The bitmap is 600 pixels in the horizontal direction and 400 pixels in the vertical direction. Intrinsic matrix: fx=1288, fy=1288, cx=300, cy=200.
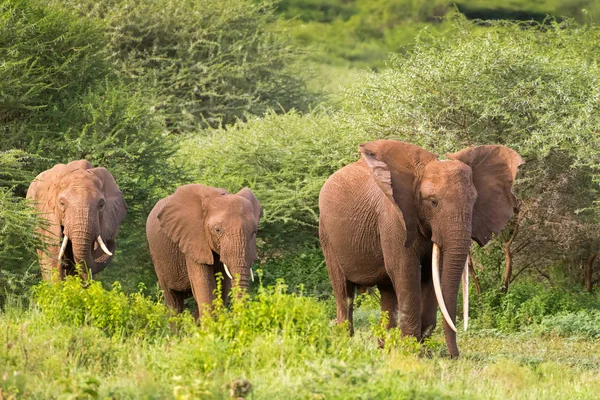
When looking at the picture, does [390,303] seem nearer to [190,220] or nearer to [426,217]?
[426,217]

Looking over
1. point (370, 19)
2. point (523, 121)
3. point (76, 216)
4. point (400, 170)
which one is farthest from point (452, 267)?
point (370, 19)

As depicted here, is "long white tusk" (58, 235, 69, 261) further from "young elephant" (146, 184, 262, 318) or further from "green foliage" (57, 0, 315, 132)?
"green foliage" (57, 0, 315, 132)

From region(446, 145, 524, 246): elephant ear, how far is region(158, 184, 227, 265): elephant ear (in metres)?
3.27

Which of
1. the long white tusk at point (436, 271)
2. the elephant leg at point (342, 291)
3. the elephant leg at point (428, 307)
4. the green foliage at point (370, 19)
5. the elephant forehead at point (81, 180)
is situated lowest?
the green foliage at point (370, 19)

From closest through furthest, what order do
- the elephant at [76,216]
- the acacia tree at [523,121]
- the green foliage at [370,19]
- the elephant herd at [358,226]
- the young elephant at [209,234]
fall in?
1. the elephant herd at [358,226]
2. the young elephant at [209,234]
3. the elephant at [76,216]
4. the acacia tree at [523,121]
5. the green foliage at [370,19]

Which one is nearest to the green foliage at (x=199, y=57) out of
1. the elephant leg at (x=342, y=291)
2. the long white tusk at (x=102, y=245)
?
the long white tusk at (x=102, y=245)

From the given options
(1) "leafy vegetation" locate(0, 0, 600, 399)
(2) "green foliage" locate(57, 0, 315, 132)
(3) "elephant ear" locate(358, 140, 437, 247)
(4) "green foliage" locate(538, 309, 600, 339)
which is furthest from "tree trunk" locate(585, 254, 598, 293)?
(2) "green foliage" locate(57, 0, 315, 132)

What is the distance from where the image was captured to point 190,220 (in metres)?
14.4

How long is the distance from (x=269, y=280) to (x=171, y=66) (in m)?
17.9

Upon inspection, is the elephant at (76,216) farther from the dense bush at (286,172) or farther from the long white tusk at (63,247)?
the dense bush at (286,172)

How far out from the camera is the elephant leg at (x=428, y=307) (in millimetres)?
12562

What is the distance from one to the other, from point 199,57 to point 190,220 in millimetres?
27585

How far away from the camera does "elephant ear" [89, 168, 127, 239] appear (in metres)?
15.8

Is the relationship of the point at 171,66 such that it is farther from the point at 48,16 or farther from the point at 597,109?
the point at 597,109
